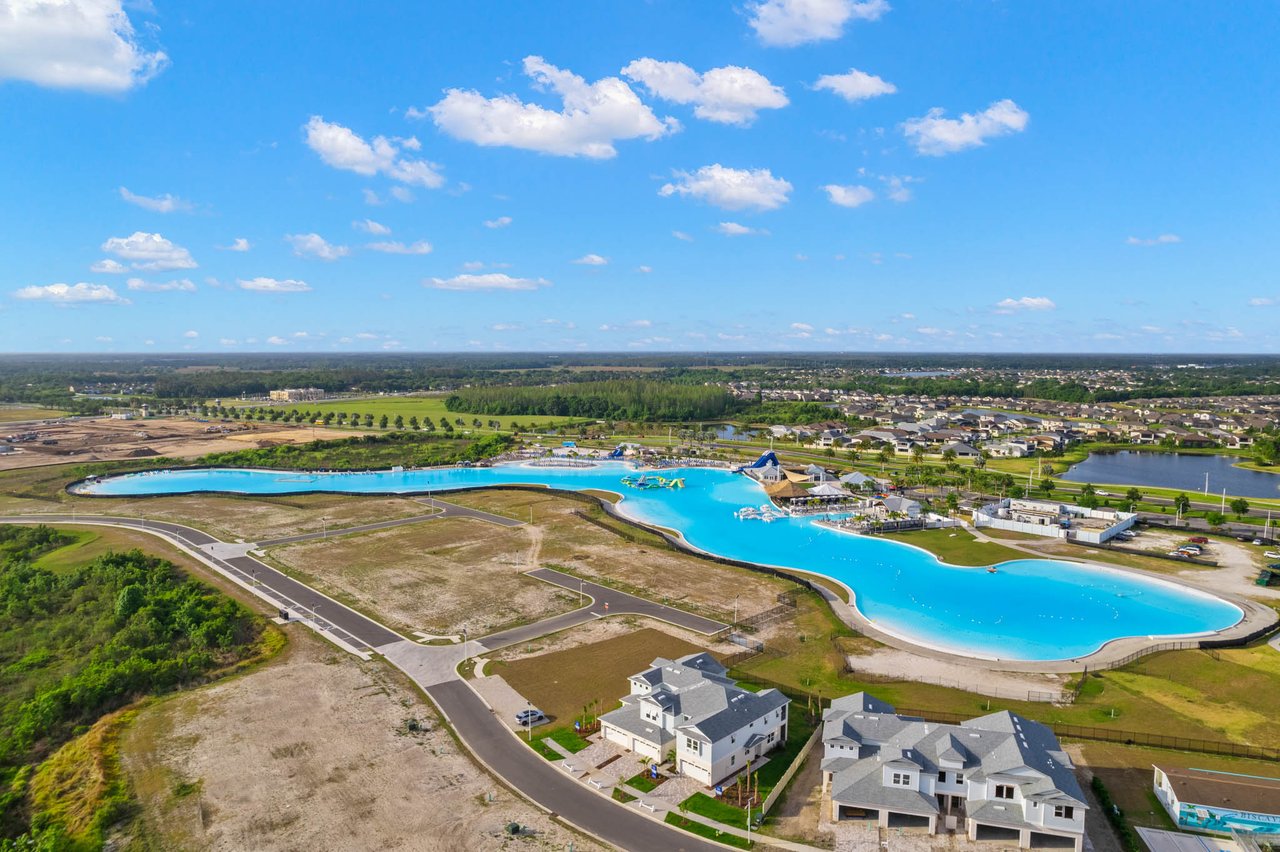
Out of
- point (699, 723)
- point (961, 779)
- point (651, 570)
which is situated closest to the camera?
point (961, 779)

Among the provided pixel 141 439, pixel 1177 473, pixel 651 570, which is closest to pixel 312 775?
pixel 651 570

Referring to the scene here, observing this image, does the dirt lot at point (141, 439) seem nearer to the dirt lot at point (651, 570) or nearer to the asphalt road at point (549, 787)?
the dirt lot at point (651, 570)

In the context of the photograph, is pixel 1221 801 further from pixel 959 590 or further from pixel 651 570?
pixel 651 570

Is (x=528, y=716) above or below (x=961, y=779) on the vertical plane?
below

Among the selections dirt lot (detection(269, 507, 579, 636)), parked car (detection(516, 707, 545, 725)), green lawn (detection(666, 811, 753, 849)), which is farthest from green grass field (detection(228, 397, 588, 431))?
green lawn (detection(666, 811, 753, 849))

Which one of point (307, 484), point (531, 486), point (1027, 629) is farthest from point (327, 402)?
point (1027, 629)

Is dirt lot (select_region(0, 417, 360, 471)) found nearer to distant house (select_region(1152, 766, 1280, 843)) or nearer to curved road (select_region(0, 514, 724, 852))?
curved road (select_region(0, 514, 724, 852))
